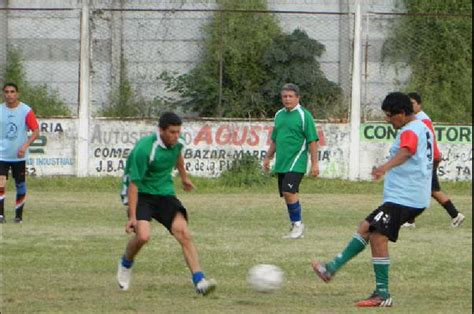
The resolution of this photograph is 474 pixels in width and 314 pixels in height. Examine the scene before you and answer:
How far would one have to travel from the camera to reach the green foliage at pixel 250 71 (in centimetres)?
2644

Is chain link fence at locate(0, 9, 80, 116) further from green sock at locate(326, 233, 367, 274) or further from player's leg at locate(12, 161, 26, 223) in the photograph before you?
green sock at locate(326, 233, 367, 274)

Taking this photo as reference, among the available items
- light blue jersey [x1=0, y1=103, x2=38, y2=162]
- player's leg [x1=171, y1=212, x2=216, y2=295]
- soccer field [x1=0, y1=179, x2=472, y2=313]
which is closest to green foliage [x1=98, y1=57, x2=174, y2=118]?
soccer field [x1=0, y1=179, x2=472, y2=313]

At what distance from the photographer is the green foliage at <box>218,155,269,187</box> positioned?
78.5ft

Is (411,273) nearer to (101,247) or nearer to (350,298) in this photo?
(350,298)

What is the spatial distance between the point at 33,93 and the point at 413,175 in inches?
712

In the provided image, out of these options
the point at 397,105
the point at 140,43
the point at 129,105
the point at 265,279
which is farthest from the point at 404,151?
the point at 140,43

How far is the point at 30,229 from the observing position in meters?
15.7

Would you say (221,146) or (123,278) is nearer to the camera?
(123,278)

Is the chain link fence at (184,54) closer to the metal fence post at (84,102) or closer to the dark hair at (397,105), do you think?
the metal fence post at (84,102)

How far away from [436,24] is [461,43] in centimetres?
125

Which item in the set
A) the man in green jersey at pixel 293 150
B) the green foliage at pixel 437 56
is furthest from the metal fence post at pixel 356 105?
the man in green jersey at pixel 293 150

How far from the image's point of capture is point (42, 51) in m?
28.9

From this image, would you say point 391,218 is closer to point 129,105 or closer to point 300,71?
point 129,105

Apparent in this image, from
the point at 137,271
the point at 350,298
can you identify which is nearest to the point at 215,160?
the point at 137,271
